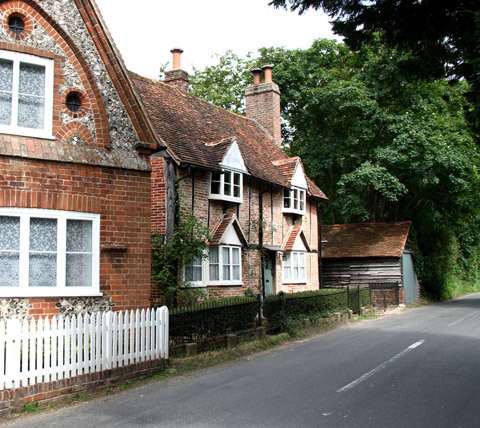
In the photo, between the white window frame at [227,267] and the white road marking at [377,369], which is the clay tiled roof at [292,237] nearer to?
the white window frame at [227,267]

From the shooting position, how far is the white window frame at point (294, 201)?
22875 mm

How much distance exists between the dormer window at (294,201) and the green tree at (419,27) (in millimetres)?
13496

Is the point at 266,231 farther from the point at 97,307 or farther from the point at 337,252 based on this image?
the point at 97,307

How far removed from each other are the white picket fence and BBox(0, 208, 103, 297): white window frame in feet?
2.13

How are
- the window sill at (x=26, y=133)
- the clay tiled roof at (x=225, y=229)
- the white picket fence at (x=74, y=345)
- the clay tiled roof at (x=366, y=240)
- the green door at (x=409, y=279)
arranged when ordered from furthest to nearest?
the green door at (x=409, y=279)
the clay tiled roof at (x=366, y=240)
the clay tiled roof at (x=225, y=229)
the window sill at (x=26, y=133)
the white picket fence at (x=74, y=345)

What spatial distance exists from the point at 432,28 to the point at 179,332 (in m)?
8.03

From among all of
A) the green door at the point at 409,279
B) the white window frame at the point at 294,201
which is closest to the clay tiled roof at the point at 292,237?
the white window frame at the point at 294,201

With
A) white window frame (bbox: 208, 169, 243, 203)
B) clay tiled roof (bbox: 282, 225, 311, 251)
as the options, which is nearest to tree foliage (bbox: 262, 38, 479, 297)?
clay tiled roof (bbox: 282, 225, 311, 251)

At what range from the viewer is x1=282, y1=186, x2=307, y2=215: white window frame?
901 inches

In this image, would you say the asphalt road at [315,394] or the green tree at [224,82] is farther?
the green tree at [224,82]

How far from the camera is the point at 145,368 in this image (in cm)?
991

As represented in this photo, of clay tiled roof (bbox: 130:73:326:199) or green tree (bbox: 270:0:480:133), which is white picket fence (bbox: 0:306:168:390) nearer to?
green tree (bbox: 270:0:480:133)

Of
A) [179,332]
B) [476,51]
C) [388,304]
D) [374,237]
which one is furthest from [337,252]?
[476,51]

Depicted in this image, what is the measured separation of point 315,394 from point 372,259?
71.4ft
